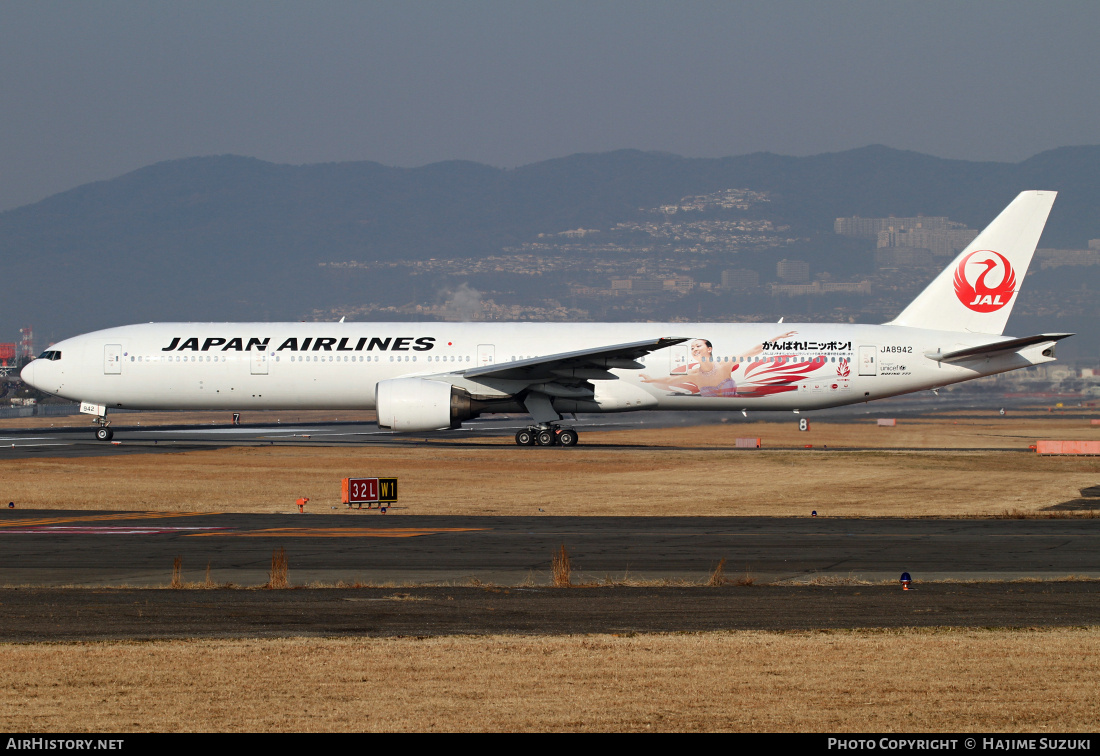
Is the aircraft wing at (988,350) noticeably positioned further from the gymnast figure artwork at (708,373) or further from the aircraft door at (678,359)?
the aircraft door at (678,359)

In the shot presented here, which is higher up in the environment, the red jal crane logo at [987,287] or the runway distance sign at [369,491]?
the red jal crane logo at [987,287]

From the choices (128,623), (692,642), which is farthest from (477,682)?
(128,623)

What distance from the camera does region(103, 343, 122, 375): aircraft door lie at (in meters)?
42.0

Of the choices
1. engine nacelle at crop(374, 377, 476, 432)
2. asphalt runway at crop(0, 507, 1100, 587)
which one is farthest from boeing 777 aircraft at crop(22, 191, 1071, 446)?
asphalt runway at crop(0, 507, 1100, 587)

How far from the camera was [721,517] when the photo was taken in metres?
23.8

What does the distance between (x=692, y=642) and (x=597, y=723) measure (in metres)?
2.96

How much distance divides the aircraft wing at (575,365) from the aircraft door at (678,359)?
40 cm

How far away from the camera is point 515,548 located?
18.7 meters

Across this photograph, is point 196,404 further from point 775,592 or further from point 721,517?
point 775,592

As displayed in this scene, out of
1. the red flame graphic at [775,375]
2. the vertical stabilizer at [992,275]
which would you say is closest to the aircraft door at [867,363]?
the red flame graphic at [775,375]

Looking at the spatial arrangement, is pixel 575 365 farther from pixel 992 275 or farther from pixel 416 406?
pixel 992 275

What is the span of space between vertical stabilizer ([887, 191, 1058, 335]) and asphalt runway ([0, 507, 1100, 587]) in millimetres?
20787

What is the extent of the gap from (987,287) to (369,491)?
27446mm

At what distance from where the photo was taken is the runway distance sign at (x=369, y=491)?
82.1 feet
